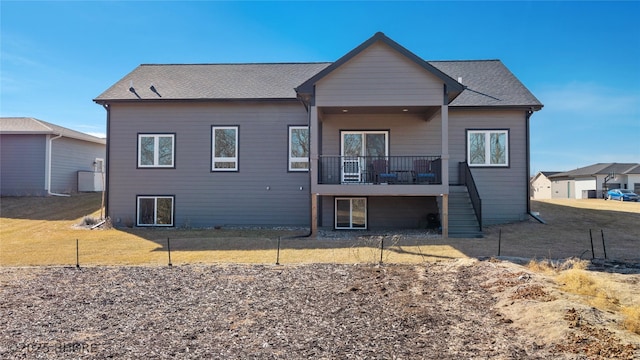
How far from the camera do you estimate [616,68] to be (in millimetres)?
19109

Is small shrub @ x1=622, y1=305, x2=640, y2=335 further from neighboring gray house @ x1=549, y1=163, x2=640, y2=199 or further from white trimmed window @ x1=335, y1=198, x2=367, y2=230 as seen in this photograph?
neighboring gray house @ x1=549, y1=163, x2=640, y2=199

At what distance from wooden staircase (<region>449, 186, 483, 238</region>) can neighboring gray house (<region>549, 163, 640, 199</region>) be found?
28.8 meters

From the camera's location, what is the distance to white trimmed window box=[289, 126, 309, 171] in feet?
49.5

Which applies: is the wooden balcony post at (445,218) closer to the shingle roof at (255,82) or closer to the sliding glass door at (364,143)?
the sliding glass door at (364,143)

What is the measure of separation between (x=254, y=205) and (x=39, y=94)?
42.4 feet

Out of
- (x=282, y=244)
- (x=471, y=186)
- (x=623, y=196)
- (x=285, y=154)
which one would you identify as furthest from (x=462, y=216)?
(x=623, y=196)

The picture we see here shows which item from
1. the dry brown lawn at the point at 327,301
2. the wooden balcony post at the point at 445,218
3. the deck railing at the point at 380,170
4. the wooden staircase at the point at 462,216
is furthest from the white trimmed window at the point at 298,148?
the wooden staircase at the point at 462,216

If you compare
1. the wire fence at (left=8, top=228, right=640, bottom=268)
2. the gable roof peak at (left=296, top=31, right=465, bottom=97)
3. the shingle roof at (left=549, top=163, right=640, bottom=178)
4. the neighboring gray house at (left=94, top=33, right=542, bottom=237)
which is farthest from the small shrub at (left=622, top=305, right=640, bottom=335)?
the shingle roof at (left=549, top=163, right=640, bottom=178)

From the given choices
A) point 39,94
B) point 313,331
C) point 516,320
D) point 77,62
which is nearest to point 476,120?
point 516,320

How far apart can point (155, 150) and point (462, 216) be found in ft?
37.8

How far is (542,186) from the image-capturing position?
174 ft

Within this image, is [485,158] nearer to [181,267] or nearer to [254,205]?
[254,205]

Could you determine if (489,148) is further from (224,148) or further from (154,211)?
(154,211)

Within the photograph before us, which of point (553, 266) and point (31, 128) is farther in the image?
point (31, 128)
